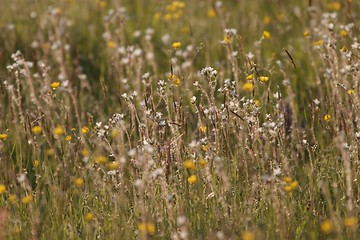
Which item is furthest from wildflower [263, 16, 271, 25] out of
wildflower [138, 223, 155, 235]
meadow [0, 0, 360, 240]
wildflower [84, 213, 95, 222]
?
wildflower [138, 223, 155, 235]

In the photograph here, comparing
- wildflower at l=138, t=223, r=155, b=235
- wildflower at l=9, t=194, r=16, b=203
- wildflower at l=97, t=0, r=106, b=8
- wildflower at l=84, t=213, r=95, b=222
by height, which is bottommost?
wildflower at l=138, t=223, r=155, b=235

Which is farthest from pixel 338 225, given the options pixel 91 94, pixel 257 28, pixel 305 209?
pixel 257 28

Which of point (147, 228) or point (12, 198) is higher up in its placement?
point (12, 198)

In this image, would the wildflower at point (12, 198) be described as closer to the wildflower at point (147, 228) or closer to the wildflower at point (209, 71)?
the wildflower at point (147, 228)

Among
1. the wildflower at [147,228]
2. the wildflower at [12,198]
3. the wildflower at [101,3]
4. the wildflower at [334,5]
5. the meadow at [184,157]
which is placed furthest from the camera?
the wildflower at [101,3]

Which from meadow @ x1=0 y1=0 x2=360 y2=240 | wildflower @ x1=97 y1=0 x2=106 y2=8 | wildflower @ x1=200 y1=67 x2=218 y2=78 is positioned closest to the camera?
meadow @ x1=0 y1=0 x2=360 y2=240

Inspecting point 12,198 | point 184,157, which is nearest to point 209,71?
point 184,157

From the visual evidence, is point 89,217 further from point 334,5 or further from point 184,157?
point 334,5

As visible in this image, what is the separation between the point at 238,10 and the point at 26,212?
3.67 m

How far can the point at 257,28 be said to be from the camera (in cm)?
550

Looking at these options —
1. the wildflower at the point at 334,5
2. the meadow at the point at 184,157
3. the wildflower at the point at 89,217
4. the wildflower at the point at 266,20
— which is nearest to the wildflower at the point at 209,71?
the meadow at the point at 184,157

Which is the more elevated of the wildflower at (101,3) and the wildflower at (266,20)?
the wildflower at (101,3)

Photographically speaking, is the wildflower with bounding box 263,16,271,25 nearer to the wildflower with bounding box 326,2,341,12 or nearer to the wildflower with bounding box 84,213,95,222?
the wildflower with bounding box 326,2,341,12

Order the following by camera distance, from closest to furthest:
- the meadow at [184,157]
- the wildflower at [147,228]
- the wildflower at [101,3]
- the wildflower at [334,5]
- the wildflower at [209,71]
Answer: the wildflower at [147,228] < the meadow at [184,157] < the wildflower at [209,71] < the wildflower at [334,5] < the wildflower at [101,3]
